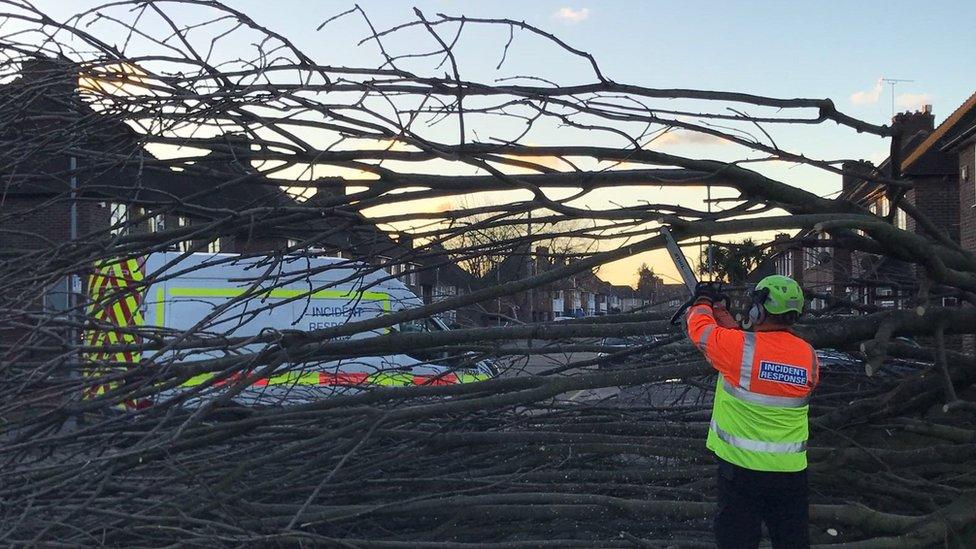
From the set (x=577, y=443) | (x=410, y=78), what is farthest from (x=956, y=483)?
(x=410, y=78)

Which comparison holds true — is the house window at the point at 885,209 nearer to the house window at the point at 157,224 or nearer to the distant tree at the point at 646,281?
the distant tree at the point at 646,281

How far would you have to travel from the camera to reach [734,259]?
18.0 feet

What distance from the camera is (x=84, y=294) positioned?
495 cm

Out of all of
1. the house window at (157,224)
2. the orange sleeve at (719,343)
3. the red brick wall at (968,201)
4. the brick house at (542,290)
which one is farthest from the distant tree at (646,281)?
the red brick wall at (968,201)

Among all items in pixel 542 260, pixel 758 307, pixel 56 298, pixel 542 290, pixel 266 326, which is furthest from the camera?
pixel 266 326

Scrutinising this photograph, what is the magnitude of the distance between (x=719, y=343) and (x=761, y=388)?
0.29 m

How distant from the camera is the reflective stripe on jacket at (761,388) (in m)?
4.23

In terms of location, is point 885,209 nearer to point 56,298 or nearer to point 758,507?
point 758,507

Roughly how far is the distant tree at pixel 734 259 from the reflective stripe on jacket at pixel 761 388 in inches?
27.4

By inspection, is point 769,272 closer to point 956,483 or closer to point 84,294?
point 956,483

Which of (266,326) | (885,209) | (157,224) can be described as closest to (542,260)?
(157,224)

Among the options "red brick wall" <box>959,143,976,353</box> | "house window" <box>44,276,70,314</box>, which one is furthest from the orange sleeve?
"red brick wall" <box>959,143,976,353</box>

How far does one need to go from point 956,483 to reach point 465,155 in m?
3.50

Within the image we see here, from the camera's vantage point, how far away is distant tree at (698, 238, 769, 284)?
4988mm
